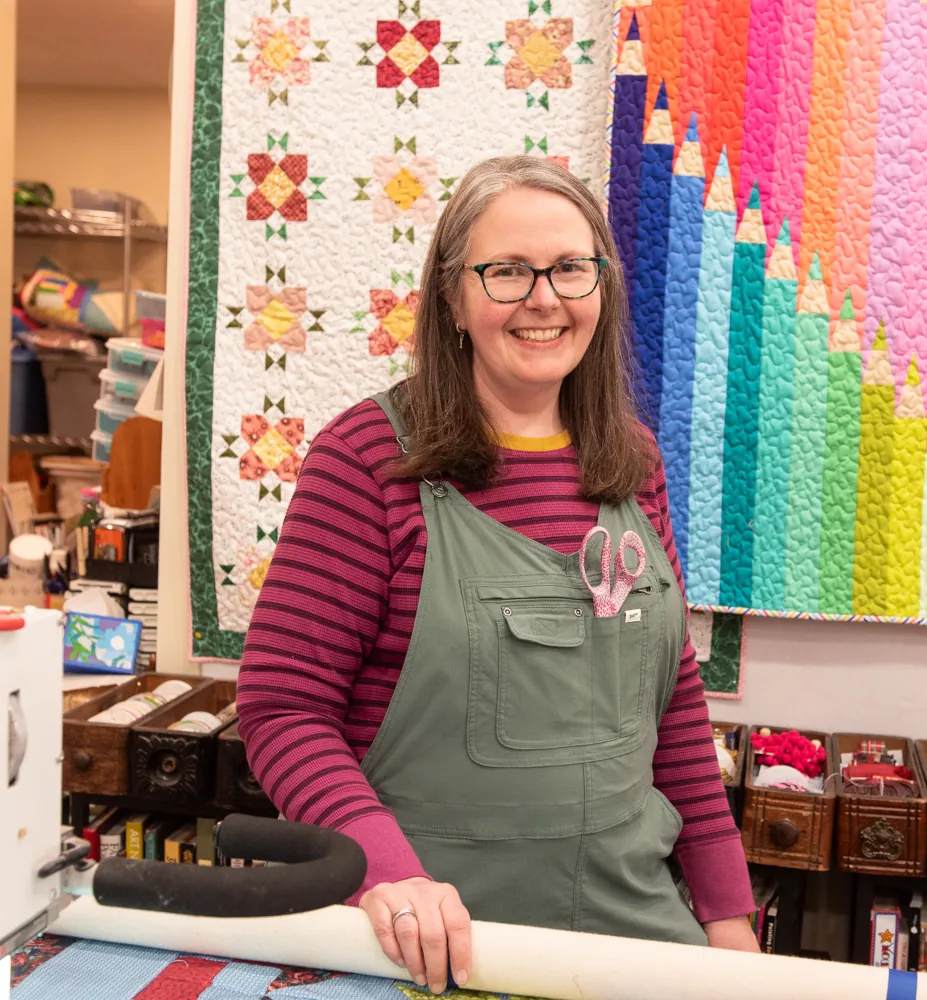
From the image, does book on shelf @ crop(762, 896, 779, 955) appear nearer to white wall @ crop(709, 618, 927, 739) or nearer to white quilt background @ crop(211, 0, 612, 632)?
white wall @ crop(709, 618, 927, 739)

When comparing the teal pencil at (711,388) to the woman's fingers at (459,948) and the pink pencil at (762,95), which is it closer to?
the pink pencil at (762,95)

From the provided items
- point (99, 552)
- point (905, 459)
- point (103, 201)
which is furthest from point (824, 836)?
point (103, 201)

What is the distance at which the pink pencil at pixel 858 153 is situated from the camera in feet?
6.89

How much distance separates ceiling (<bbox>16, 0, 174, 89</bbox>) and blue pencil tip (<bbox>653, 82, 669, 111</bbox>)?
3.44 metres

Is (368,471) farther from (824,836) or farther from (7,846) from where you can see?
(824,836)

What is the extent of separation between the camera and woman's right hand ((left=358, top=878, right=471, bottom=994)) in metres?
0.83

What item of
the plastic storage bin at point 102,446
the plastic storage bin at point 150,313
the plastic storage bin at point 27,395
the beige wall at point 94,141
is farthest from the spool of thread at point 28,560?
the beige wall at point 94,141

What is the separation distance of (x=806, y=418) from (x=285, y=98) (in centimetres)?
132

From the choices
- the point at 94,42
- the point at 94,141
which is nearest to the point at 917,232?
the point at 94,42

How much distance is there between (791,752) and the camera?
83.4 inches

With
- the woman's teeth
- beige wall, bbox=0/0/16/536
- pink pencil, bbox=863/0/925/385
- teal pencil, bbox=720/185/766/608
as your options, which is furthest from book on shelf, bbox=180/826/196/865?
beige wall, bbox=0/0/16/536

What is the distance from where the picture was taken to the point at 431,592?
3.93 ft

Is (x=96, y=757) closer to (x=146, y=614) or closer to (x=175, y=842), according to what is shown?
(x=175, y=842)

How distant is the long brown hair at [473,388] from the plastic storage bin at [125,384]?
5.22 ft
